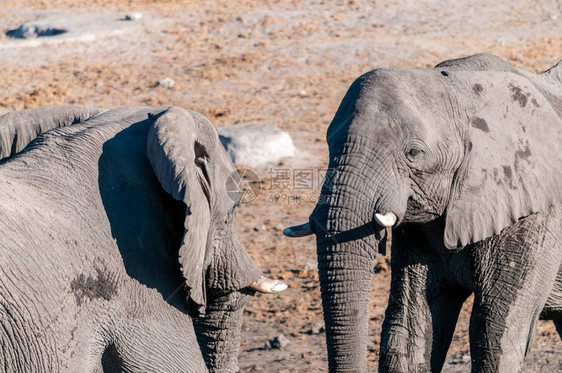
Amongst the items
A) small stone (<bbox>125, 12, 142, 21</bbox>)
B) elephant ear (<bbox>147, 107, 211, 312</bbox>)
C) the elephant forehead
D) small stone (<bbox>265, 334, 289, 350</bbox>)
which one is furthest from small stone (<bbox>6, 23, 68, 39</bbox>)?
elephant ear (<bbox>147, 107, 211, 312</bbox>)

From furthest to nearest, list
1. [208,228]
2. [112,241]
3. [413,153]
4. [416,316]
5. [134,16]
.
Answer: [134,16] < [416,316] < [413,153] < [208,228] < [112,241]

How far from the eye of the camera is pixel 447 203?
4.33 m

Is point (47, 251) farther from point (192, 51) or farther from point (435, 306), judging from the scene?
point (192, 51)

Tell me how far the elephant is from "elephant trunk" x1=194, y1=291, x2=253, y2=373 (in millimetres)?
Answer: 550

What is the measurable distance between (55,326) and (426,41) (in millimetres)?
10621

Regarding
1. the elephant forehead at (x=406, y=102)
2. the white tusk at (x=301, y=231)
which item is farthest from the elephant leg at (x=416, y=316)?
the elephant forehead at (x=406, y=102)

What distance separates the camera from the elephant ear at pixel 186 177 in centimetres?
317

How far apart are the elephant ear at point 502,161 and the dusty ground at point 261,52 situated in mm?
3580

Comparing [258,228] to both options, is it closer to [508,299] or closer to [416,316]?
[416,316]

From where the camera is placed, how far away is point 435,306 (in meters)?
4.78

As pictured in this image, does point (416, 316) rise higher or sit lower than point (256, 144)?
higher

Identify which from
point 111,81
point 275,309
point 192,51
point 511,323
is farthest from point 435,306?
point 192,51

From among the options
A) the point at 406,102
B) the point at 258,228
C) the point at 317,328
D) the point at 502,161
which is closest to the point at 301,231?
the point at 406,102

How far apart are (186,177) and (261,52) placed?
971 centimetres
